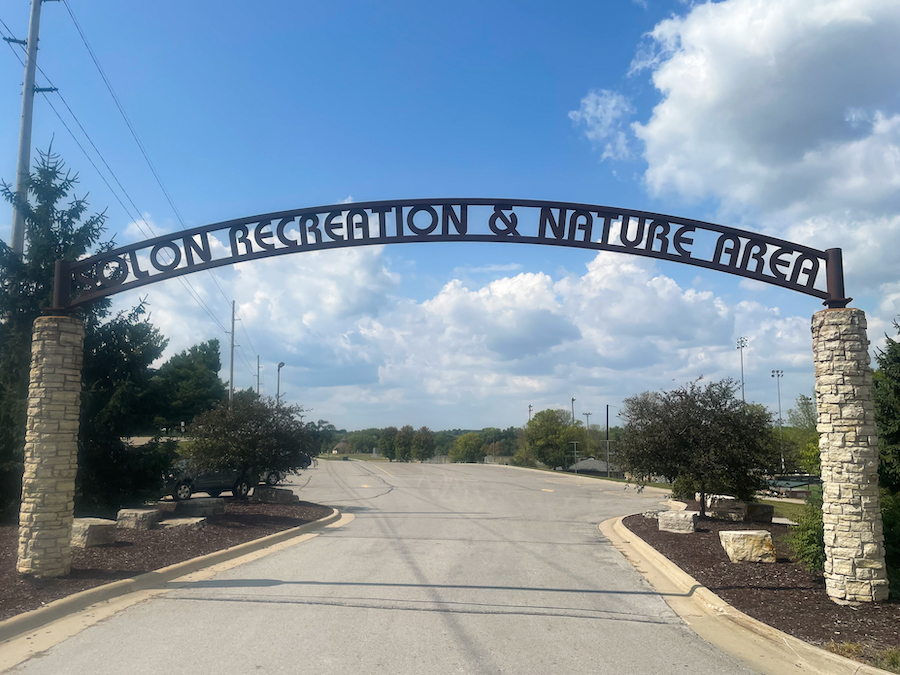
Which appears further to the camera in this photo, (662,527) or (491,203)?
(662,527)

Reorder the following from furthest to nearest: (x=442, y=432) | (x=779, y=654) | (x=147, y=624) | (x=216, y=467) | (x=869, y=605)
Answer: (x=442, y=432) < (x=216, y=467) < (x=869, y=605) < (x=147, y=624) < (x=779, y=654)

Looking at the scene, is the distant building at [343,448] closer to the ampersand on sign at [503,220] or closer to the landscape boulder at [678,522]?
the landscape boulder at [678,522]

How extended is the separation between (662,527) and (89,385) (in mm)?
13312

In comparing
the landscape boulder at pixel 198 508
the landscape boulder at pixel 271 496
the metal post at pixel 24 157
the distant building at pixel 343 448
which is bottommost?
the distant building at pixel 343 448

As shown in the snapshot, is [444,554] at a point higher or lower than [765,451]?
lower

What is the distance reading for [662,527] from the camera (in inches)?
577

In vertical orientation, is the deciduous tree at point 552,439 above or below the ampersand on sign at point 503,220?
below

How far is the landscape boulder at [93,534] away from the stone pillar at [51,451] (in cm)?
193

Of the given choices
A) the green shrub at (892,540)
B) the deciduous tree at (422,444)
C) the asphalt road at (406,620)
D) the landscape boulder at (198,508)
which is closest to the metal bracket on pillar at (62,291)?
the asphalt road at (406,620)

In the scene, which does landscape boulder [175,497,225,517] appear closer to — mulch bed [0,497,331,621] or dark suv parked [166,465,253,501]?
mulch bed [0,497,331,621]

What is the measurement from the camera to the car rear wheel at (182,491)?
23.3 meters

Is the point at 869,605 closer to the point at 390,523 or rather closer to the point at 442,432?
the point at 390,523

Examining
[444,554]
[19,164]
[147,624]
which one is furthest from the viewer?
[19,164]

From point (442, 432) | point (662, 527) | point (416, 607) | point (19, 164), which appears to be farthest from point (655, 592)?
point (442, 432)
